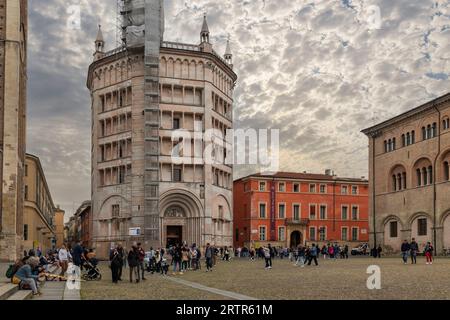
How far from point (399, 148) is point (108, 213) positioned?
30913mm

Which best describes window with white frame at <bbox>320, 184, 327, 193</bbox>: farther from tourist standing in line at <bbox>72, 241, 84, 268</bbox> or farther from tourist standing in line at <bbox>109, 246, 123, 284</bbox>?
tourist standing in line at <bbox>109, 246, 123, 284</bbox>

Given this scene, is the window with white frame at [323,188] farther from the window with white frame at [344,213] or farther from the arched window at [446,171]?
the arched window at [446,171]

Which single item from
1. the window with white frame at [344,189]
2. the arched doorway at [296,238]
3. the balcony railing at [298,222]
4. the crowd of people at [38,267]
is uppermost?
the window with white frame at [344,189]

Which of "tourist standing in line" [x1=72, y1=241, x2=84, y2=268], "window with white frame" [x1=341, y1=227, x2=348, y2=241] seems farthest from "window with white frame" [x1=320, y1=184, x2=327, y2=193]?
"tourist standing in line" [x1=72, y1=241, x2=84, y2=268]

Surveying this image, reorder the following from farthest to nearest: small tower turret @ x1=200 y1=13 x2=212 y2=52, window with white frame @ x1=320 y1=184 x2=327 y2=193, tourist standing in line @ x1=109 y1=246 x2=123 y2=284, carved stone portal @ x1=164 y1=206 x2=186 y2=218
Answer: window with white frame @ x1=320 y1=184 x2=327 y2=193 < small tower turret @ x1=200 y1=13 x2=212 y2=52 < carved stone portal @ x1=164 y1=206 x2=186 y2=218 < tourist standing in line @ x1=109 y1=246 x2=123 y2=284

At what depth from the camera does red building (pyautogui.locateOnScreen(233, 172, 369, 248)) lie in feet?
284

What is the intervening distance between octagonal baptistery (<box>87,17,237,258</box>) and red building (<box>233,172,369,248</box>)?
18.9m

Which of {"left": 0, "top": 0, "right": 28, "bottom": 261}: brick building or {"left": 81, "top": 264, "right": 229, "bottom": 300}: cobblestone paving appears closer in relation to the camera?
{"left": 81, "top": 264, "right": 229, "bottom": 300}: cobblestone paving

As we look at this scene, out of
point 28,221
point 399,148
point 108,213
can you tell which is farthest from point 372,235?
point 28,221

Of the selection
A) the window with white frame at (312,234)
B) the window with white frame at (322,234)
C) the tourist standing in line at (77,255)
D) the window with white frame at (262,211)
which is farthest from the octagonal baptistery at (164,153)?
the tourist standing in line at (77,255)

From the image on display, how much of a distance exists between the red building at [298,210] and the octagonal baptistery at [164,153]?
1894 cm

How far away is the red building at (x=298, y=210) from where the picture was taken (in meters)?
86.5

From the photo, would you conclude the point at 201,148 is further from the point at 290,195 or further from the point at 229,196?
the point at 290,195

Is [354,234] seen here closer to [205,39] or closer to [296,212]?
[296,212]
